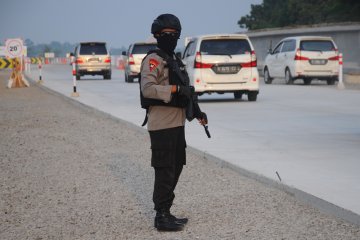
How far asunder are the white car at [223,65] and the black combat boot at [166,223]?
15100 mm

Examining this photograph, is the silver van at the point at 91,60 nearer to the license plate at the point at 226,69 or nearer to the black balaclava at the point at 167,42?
the license plate at the point at 226,69

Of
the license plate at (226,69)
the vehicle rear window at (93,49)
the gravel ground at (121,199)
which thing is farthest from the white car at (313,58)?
the gravel ground at (121,199)

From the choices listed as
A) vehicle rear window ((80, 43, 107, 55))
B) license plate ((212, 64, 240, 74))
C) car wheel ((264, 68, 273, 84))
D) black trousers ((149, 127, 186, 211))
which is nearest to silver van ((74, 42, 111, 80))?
vehicle rear window ((80, 43, 107, 55))

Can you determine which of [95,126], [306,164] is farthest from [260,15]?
[306,164]

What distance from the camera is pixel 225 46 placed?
22094mm

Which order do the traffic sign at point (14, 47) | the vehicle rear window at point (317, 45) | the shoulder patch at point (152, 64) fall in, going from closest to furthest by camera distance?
1. the shoulder patch at point (152, 64)
2. the vehicle rear window at point (317, 45)
3. the traffic sign at point (14, 47)

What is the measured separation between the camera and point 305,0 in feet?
240

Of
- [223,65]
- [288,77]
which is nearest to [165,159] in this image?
[223,65]

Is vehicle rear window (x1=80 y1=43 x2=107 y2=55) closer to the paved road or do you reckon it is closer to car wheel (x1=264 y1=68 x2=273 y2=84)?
car wheel (x1=264 y1=68 x2=273 y2=84)

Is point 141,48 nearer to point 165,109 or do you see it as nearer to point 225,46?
point 225,46

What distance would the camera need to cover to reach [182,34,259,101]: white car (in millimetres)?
21734

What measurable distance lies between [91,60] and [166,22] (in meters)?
38.2

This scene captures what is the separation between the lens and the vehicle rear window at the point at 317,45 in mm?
31422

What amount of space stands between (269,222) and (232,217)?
374mm
